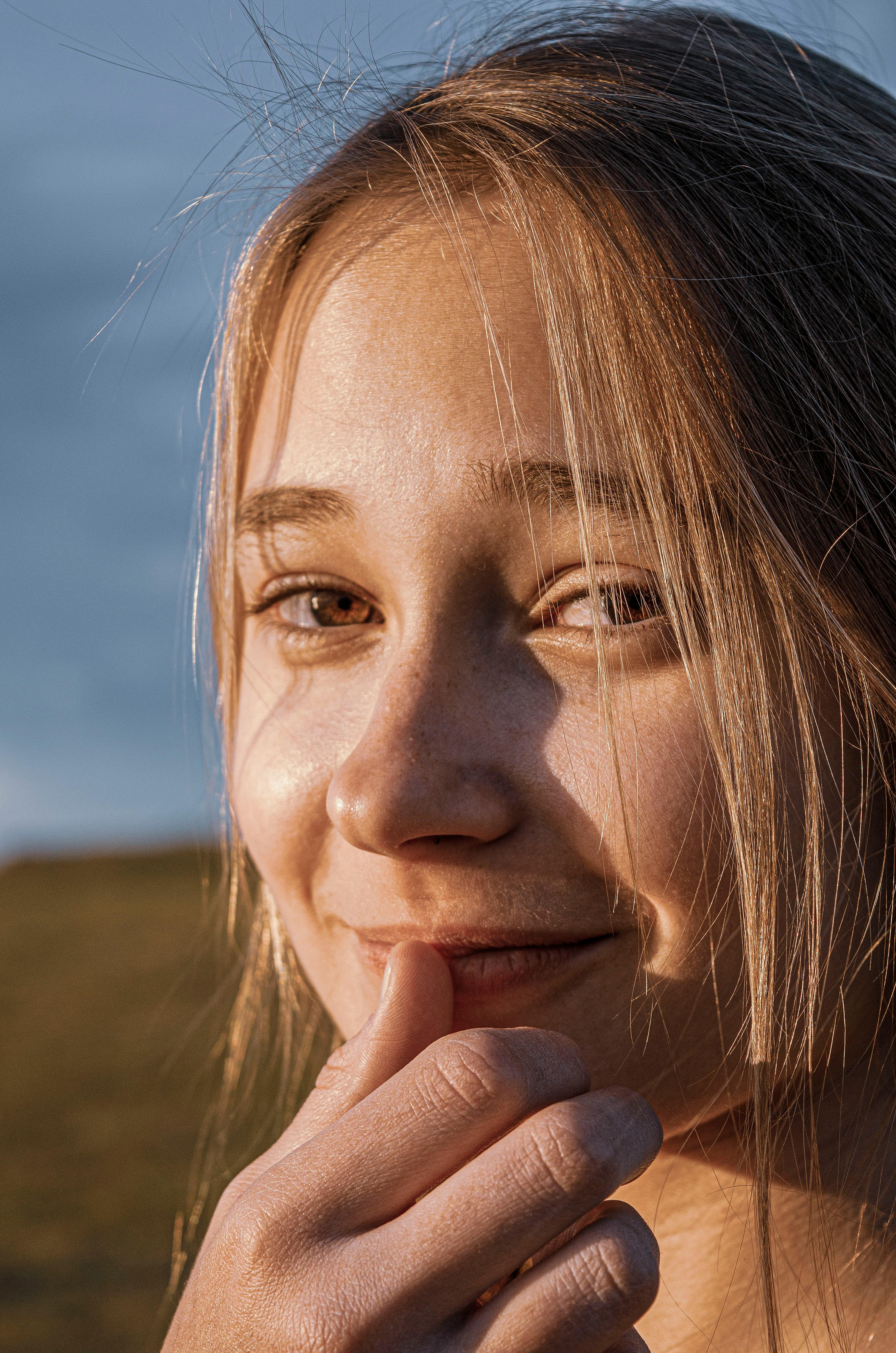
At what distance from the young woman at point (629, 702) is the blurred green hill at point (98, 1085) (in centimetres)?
167

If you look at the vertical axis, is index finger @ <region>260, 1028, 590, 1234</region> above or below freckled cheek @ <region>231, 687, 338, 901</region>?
below

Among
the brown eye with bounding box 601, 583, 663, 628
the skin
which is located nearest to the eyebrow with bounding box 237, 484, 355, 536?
the skin

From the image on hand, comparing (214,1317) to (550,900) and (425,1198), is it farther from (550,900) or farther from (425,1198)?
(550,900)

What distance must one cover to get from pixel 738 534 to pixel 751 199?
47 cm

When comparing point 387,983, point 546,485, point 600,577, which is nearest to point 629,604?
point 600,577

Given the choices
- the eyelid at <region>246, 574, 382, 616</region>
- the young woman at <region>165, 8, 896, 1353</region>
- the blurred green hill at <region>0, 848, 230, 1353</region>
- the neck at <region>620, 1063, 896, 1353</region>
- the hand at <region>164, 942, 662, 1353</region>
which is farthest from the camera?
the blurred green hill at <region>0, 848, 230, 1353</region>

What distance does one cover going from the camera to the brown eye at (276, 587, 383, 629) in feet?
5.56

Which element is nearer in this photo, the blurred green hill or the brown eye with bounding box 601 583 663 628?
the brown eye with bounding box 601 583 663 628

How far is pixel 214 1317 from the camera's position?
4.03 feet

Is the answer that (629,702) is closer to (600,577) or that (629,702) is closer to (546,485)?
(600,577)

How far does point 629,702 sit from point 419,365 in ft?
1.68

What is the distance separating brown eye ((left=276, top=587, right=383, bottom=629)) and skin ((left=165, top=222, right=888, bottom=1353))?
0.24 ft

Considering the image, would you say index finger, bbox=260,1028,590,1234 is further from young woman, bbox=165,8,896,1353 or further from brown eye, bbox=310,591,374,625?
brown eye, bbox=310,591,374,625

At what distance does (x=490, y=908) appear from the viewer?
1.41 meters
